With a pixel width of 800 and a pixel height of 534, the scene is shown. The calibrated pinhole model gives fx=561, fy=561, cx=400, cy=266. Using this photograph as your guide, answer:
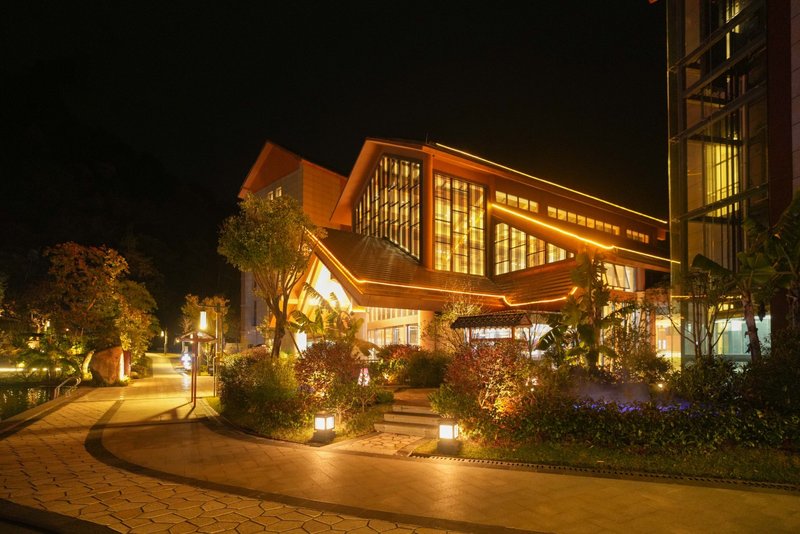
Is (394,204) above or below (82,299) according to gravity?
above

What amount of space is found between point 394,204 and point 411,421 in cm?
2275

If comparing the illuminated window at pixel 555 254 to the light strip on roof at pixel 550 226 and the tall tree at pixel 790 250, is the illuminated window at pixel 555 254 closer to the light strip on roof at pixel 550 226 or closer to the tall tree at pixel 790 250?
the light strip on roof at pixel 550 226

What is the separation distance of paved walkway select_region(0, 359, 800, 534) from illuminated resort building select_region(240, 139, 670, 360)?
11.9 metres

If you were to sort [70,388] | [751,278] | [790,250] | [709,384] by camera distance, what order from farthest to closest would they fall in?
[70,388]
[790,250]
[751,278]
[709,384]

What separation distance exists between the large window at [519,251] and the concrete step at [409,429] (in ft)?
53.8

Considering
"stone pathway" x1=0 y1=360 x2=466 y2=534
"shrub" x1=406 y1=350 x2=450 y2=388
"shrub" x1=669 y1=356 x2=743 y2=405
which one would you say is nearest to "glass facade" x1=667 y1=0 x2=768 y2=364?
"shrub" x1=669 y1=356 x2=743 y2=405

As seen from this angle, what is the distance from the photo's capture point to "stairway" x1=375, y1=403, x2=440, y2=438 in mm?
12887

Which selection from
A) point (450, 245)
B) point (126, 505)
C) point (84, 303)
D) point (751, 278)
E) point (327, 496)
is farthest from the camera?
point (450, 245)

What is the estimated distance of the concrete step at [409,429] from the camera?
12.8m

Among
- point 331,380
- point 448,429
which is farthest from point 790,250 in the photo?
point 331,380

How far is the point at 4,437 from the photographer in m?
13.4

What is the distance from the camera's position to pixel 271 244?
19.7 meters

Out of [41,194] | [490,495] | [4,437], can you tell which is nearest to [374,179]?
[4,437]

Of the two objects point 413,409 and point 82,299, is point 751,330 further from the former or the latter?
point 82,299
